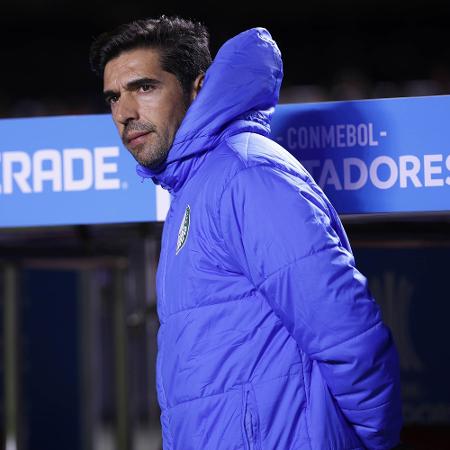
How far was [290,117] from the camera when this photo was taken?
1562mm

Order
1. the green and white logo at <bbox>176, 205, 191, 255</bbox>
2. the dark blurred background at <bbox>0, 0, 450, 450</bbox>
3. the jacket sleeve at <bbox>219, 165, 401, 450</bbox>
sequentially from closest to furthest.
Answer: the jacket sleeve at <bbox>219, 165, 401, 450</bbox>, the green and white logo at <bbox>176, 205, 191, 255</bbox>, the dark blurred background at <bbox>0, 0, 450, 450</bbox>

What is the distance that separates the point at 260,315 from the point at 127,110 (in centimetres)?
43

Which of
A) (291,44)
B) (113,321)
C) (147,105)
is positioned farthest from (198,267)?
(291,44)

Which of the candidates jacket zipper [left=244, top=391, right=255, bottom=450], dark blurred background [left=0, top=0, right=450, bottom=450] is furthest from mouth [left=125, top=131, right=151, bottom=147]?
dark blurred background [left=0, top=0, right=450, bottom=450]

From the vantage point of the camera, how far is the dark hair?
1305 mm

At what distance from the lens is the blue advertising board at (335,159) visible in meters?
1.55

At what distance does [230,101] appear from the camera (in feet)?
3.79

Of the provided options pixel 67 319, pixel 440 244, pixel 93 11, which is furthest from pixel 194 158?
pixel 93 11

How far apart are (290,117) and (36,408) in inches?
94.1

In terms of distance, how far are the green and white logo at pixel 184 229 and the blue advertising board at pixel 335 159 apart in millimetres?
465

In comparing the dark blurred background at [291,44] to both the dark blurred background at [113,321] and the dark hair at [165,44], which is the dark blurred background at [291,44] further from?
the dark hair at [165,44]

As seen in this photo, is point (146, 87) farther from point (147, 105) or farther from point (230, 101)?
point (230, 101)

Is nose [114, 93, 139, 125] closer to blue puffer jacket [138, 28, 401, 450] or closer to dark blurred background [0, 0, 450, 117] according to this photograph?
blue puffer jacket [138, 28, 401, 450]

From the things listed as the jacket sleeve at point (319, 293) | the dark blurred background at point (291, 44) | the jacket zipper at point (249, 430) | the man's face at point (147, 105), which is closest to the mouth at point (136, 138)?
the man's face at point (147, 105)
